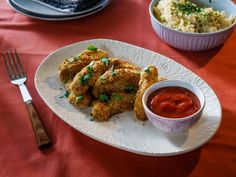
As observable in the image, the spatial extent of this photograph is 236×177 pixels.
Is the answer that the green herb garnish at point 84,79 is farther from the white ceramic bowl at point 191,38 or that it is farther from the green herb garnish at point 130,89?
the white ceramic bowl at point 191,38

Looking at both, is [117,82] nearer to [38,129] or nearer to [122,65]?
[122,65]

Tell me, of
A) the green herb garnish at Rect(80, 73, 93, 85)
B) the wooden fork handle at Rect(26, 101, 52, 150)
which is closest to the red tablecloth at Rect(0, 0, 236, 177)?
the wooden fork handle at Rect(26, 101, 52, 150)

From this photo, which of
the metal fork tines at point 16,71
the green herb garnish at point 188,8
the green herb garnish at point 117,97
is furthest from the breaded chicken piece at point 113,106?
the green herb garnish at point 188,8

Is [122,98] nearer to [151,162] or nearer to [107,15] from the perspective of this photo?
[151,162]

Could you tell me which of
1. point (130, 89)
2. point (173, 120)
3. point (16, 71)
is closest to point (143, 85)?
point (130, 89)

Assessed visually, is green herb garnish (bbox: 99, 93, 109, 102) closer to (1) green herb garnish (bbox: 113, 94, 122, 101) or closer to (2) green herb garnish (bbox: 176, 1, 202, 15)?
(1) green herb garnish (bbox: 113, 94, 122, 101)

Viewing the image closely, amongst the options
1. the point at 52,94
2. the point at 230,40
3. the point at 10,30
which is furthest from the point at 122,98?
the point at 10,30
